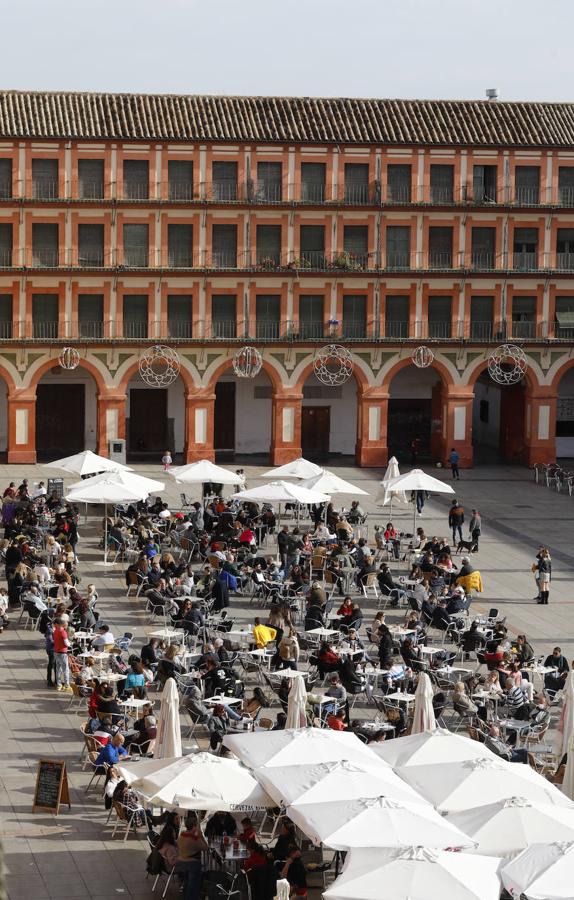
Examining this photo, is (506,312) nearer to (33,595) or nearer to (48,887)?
(33,595)

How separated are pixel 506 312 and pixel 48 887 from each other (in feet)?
170

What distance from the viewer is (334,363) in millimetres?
72812

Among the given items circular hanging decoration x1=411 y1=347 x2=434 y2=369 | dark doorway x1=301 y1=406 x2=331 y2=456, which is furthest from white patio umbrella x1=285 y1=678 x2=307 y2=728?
dark doorway x1=301 y1=406 x2=331 y2=456

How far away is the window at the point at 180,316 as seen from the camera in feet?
232

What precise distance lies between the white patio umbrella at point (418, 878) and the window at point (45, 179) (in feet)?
170

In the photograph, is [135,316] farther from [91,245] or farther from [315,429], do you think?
[315,429]

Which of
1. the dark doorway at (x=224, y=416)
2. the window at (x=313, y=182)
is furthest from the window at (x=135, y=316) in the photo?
the window at (x=313, y=182)

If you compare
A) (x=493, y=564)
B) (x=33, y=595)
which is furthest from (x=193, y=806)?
(x=493, y=564)

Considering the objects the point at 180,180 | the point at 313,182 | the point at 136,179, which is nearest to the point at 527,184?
the point at 313,182

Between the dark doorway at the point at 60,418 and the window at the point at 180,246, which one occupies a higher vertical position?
the window at the point at 180,246

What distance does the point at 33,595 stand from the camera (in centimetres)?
4016

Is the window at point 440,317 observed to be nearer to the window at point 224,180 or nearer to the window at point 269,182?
the window at point 269,182

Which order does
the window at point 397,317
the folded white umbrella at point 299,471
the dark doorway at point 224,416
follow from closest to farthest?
1. the folded white umbrella at point 299,471
2. the window at point 397,317
3. the dark doorway at point 224,416

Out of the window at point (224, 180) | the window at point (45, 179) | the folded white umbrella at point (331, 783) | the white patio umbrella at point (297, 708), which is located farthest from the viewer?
the window at point (224, 180)
